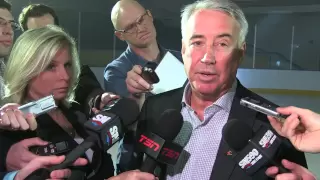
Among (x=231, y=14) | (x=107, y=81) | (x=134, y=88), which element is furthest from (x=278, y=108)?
(x=107, y=81)

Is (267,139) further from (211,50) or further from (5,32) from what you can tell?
(5,32)

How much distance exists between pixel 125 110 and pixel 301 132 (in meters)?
0.44

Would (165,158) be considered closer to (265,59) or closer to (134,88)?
(134,88)

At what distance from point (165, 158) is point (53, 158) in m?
0.26

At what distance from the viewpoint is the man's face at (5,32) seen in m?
1.99

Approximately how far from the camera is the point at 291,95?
8.45 meters

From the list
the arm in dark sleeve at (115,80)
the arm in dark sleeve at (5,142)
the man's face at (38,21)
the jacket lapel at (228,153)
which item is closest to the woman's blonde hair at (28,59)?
the arm in dark sleeve at (5,142)

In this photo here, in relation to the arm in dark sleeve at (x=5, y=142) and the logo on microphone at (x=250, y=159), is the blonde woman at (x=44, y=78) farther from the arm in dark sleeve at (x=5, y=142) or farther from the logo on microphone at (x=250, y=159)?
the logo on microphone at (x=250, y=159)

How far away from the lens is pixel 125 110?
1101mm

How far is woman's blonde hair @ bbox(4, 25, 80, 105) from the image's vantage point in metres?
1.26

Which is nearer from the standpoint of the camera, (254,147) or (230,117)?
(254,147)

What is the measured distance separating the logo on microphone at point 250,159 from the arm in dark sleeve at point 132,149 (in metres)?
0.28

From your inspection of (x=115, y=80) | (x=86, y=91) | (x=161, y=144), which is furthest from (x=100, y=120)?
(x=115, y=80)

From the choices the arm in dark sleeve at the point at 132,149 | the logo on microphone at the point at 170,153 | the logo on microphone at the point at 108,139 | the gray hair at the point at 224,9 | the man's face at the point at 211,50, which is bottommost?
the arm in dark sleeve at the point at 132,149
